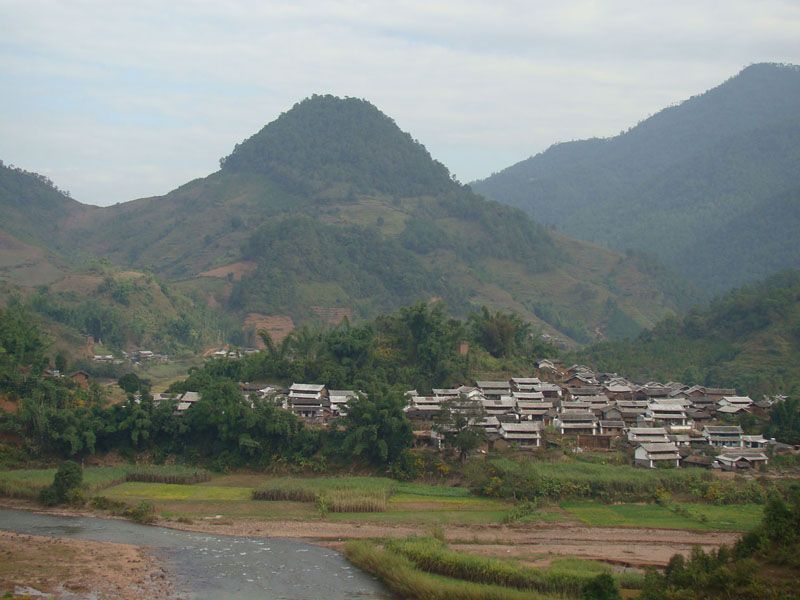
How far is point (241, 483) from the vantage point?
40.1 meters

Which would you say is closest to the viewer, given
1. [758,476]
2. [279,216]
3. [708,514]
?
[708,514]

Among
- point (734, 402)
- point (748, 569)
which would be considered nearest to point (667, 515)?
point (748, 569)

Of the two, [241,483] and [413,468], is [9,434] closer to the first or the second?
[241,483]

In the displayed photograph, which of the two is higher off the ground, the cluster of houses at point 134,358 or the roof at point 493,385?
the cluster of houses at point 134,358

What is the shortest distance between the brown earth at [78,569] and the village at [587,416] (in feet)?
45.2

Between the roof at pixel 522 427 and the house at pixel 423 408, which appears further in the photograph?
the house at pixel 423 408

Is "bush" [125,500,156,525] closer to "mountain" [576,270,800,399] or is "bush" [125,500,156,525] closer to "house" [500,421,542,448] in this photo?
"house" [500,421,542,448]

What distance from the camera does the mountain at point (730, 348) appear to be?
2346 inches

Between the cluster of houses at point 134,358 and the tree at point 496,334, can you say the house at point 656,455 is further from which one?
the cluster of houses at point 134,358

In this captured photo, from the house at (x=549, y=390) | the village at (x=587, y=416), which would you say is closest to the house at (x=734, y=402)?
the village at (x=587, y=416)

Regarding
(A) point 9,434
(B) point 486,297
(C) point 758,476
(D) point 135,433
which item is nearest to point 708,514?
(C) point 758,476

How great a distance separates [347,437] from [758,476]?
16.5 meters

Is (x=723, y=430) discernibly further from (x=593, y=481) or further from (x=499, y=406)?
(x=499, y=406)

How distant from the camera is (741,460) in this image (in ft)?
132
